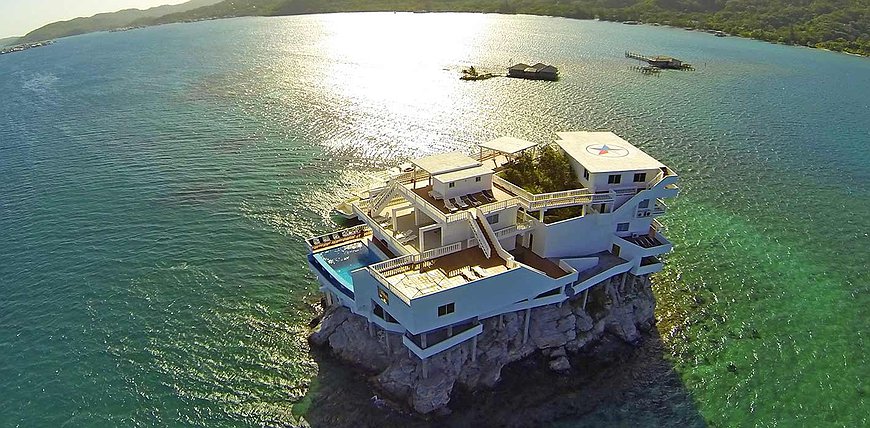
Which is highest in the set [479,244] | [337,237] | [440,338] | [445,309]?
[479,244]

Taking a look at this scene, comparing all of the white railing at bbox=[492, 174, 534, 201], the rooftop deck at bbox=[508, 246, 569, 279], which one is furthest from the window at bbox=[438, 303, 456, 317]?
the white railing at bbox=[492, 174, 534, 201]

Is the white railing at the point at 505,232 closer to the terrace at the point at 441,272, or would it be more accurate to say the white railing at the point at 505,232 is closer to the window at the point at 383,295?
the terrace at the point at 441,272

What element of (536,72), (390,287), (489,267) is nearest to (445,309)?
(390,287)

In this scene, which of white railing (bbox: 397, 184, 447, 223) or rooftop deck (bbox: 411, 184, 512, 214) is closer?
white railing (bbox: 397, 184, 447, 223)

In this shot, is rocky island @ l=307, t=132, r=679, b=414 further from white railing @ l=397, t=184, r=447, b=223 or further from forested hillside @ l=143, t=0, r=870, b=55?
forested hillside @ l=143, t=0, r=870, b=55

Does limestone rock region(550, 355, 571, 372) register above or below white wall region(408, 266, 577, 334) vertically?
below

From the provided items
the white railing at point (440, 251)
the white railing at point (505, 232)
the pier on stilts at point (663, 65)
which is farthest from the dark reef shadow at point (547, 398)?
the pier on stilts at point (663, 65)

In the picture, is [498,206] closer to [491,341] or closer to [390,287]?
[491,341]
